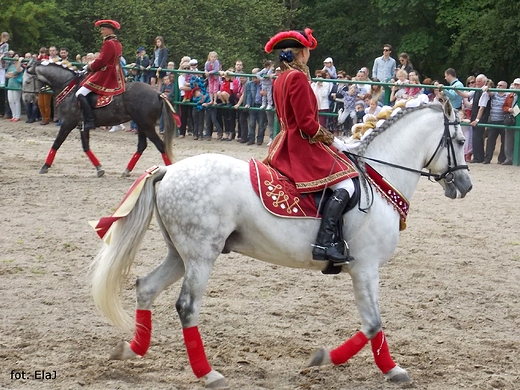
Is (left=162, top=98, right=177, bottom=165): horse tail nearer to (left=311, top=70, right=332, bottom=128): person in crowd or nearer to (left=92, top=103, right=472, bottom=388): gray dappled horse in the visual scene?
(left=311, top=70, right=332, bottom=128): person in crowd

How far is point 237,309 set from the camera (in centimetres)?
693

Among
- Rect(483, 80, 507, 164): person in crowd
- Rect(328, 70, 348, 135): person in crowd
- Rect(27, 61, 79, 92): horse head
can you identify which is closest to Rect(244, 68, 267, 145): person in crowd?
Rect(328, 70, 348, 135): person in crowd

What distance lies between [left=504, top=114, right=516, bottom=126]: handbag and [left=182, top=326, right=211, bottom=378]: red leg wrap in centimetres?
1211

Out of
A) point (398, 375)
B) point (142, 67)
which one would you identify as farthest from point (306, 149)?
point (142, 67)

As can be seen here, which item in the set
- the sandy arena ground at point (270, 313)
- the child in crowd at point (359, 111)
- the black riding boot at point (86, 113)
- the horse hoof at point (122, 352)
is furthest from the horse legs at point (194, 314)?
the child in crowd at point (359, 111)

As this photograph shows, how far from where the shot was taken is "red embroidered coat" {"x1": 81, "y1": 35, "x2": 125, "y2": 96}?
12883mm

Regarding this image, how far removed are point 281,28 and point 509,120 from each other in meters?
16.0

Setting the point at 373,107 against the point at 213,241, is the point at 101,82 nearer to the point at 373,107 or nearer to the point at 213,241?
the point at 373,107

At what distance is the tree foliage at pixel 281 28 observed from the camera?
85.9ft

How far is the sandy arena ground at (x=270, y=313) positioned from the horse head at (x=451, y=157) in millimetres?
1197

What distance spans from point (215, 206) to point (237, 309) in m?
1.84

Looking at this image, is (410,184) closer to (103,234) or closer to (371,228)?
(371,228)

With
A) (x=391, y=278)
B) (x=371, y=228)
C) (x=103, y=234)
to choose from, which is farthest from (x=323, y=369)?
(x=391, y=278)

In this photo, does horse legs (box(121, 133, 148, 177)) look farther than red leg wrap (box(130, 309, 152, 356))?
Yes
